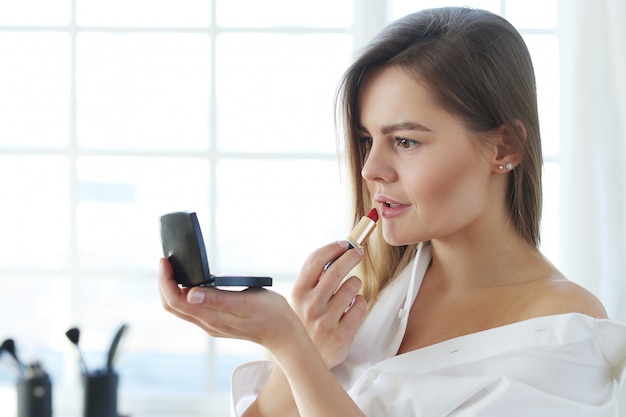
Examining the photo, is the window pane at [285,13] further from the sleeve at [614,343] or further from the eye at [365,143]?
the sleeve at [614,343]

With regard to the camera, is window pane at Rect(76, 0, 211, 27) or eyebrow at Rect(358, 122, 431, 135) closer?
eyebrow at Rect(358, 122, 431, 135)

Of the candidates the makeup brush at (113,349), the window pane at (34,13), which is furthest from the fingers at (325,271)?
the window pane at (34,13)

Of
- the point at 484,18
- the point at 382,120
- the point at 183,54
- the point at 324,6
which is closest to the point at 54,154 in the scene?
the point at 183,54

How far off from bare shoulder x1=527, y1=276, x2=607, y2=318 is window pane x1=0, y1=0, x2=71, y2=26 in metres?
1.32

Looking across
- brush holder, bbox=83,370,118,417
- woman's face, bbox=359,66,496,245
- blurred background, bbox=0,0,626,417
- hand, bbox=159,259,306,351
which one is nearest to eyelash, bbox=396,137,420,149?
woman's face, bbox=359,66,496,245

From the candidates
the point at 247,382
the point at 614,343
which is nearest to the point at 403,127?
the point at 614,343

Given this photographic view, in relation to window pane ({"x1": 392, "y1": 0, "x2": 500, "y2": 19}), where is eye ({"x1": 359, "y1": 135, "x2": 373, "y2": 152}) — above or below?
below

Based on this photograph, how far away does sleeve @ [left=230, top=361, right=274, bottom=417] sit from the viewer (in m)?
1.37

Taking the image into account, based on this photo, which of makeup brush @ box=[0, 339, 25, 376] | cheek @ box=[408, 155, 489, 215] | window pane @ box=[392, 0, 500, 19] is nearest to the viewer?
cheek @ box=[408, 155, 489, 215]

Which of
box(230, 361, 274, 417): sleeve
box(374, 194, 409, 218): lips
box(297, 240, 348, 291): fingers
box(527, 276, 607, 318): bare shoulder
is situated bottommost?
box(230, 361, 274, 417): sleeve

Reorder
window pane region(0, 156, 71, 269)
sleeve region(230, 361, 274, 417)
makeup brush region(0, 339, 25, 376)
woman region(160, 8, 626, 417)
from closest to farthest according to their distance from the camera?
woman region(160, 8, 626, 417) < sleeve region(230, 361, 274, 417) < makeup brush region(0, 339, 25, 376) < window pane region(0, 156, 71, 269)

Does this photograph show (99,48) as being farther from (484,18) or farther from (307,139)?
(484,18)

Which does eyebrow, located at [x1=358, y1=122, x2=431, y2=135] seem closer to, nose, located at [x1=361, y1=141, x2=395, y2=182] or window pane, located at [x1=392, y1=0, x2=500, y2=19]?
nose, located at [x1=361, y1=141, x2=395, y2=182]

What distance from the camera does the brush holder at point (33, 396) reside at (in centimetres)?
157
